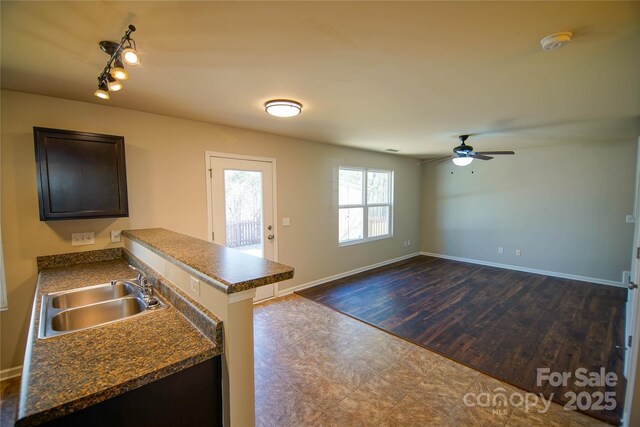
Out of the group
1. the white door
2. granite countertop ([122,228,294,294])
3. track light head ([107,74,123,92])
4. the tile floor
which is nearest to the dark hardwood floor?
the tile floor

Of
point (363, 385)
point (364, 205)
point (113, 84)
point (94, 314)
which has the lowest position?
point (363, 385)

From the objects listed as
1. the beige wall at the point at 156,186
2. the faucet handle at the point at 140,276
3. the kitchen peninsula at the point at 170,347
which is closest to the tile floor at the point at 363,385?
the kitchen peninsula at the point at 170,347

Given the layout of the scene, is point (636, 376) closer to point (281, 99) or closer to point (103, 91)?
point (281, 99)

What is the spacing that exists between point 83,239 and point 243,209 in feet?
5.51

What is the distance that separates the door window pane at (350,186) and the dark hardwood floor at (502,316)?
1453 mm

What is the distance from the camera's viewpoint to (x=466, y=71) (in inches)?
78.8

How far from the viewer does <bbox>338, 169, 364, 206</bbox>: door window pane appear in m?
5.16

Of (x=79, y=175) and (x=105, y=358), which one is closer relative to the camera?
(x=105, y=358)

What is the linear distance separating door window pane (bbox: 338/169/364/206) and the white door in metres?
1.60

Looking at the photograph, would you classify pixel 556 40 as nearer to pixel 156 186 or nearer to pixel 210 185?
pixel 210 185

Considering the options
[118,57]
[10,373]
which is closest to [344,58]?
[118,57]

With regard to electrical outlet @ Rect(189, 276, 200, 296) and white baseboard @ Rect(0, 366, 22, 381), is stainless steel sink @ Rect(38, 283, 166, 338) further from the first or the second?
white baseboard @ Rect(0, 366, 22, 381)

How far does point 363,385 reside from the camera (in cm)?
229

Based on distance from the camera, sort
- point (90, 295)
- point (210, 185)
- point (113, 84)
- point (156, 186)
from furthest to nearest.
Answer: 1. point (210, 185)
2. point (156, 186)
3. point (90, 295)
4. point (113, 84)
